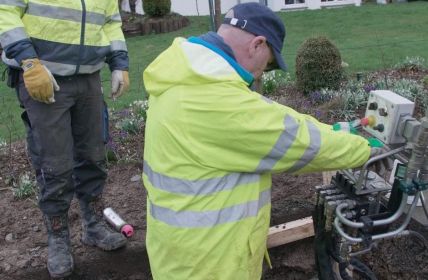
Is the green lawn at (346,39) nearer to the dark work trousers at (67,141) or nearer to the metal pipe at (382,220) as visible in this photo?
the dark work trousers at (67,141)

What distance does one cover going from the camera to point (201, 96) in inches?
68.6

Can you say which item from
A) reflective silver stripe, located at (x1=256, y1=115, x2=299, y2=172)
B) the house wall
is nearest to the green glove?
reflective silver stripe, located at (x1=256, y1=115, x2=299, y2=172)

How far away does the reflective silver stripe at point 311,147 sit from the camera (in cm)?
181

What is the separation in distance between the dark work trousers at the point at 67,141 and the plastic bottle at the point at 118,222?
0.23m

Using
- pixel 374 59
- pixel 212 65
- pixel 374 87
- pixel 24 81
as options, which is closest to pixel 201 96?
pixel 212 65

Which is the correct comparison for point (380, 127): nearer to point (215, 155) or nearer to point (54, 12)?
point (215, 155)

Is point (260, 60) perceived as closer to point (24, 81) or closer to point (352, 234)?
point (352, 234)

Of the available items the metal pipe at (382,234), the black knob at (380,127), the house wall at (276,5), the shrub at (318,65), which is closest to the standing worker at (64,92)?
the metal pipe at (382,234)

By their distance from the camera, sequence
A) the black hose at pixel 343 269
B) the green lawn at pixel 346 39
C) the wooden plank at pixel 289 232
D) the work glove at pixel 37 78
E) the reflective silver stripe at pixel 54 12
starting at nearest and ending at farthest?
the black hose at pixel 343 269 → the work glove at pixel 37 78 → the reflective silver stripe at pixel 54 12 → the wooden plank at pixel 289 232 → the green lawn at pixel 346 39

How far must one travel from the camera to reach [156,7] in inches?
505

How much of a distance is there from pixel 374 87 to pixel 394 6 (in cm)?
939

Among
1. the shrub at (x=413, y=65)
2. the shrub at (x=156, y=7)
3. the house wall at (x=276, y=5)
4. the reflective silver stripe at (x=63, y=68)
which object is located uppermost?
the reflective silver stripe at (x=63, y=68)

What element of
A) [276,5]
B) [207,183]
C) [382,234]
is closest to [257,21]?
[207,183]

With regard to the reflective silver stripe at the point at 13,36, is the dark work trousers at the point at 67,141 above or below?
below
